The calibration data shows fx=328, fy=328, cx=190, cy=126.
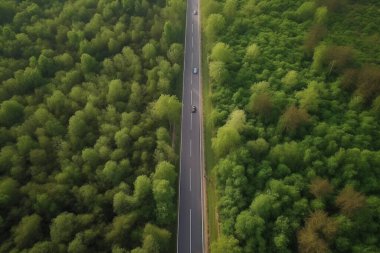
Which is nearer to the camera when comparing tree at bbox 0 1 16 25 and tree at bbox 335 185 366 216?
tree at bbox 335 185 366 216

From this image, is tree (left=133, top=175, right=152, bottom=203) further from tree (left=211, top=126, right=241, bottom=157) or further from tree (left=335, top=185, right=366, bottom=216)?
tree (left=335, top=185, right=366, bottom=216)

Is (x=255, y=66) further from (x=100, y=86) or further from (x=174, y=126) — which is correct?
(x=100, y=86)

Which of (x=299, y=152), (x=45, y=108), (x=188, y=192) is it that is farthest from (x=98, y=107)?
(x=299, y=152)

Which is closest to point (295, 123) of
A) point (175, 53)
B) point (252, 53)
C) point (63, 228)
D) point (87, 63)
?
point (252, 53)

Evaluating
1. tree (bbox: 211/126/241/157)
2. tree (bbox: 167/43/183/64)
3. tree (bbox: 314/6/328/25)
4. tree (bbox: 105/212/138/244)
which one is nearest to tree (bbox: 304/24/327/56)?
tree (bbox: 314/6/328/25)

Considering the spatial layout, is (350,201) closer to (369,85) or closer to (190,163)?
(369,85)

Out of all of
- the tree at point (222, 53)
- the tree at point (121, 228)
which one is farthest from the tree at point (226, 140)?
the tree at point (121, 228)
